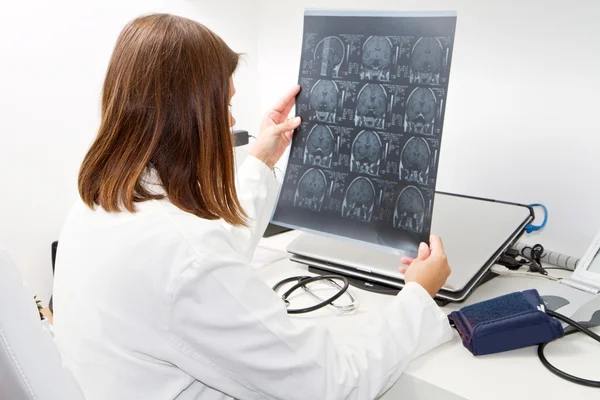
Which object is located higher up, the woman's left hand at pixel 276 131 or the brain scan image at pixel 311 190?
the woman's left hand at pixel 276 131

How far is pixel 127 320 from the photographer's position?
0.76 m

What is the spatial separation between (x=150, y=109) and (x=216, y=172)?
0.45ft

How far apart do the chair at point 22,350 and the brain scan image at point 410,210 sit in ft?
2.33

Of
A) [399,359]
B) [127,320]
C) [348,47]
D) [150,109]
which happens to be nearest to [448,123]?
[348,47]

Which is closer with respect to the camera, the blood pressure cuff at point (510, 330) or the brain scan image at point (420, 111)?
the blood pressure cuff at point (510, 330)

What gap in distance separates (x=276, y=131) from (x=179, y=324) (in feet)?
1.94

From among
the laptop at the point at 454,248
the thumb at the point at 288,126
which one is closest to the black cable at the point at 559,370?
the laptop at the point at 454,248

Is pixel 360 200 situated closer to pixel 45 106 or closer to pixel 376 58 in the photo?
pixel 376 58

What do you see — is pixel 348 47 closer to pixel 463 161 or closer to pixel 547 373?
pixel 463 161

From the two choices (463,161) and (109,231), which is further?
(463,161)

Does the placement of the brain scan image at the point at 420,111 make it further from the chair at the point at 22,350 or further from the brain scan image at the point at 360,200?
the chair at the point at 22,350

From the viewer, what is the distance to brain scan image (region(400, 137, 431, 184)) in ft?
3.50

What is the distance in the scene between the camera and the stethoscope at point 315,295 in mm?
1074

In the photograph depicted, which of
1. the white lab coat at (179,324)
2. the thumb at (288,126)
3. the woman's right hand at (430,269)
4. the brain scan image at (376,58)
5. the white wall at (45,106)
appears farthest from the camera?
the white wall at (45,106)
